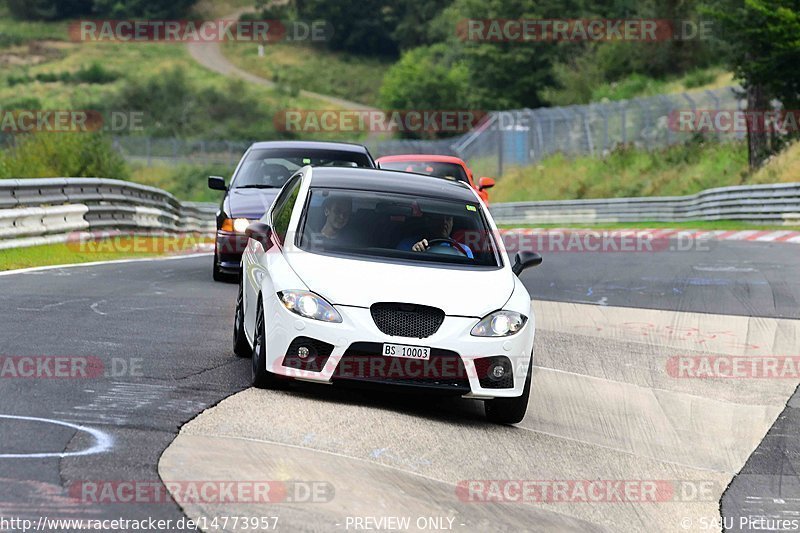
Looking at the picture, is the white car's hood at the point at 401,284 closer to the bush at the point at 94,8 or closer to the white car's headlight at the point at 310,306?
the white car's headlight at the point at 310,306

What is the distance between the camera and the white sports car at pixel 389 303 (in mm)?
8625

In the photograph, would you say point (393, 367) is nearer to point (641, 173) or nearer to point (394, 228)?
point (394, 228)

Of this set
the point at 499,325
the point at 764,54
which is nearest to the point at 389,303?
the point at 499,325

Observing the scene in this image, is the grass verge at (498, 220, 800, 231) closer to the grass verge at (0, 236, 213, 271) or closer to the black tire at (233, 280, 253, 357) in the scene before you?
the grass verge at (0, 236, 213, 271)

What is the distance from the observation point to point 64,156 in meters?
31.2

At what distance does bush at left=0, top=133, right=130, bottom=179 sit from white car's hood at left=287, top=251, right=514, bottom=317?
2083 cm

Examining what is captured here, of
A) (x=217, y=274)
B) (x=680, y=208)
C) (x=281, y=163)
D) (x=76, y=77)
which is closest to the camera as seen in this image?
(x=217, y=274)

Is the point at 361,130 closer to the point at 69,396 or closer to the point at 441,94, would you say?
the point at 441,94

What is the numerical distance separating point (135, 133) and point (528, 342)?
90868 millimetres

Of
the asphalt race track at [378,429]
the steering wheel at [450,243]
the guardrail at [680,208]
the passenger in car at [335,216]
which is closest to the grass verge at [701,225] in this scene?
the guardrail at [680,208]

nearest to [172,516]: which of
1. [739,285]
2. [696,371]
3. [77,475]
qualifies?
[77,475]

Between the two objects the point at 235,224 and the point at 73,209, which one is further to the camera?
the point at 73,209

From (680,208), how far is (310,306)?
33.7 metres

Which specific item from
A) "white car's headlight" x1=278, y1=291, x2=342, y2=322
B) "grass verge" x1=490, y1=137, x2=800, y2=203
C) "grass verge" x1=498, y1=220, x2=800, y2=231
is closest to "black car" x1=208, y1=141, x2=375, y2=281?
"white car's headlight" x1=278, y1=291, x2=342, y2=322
